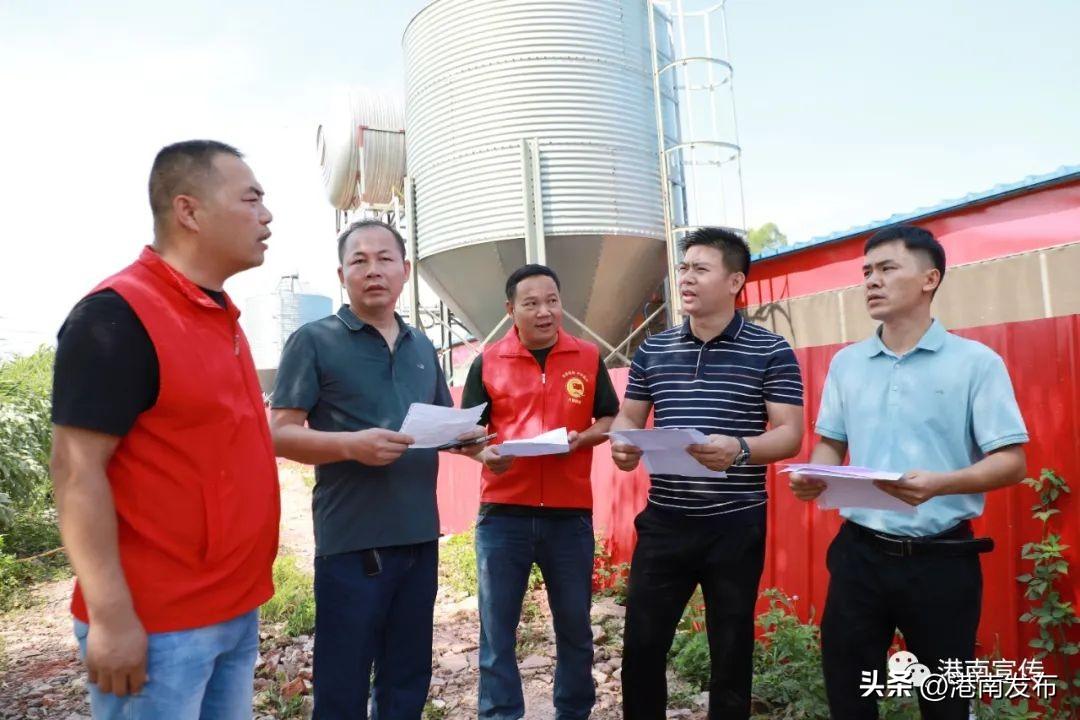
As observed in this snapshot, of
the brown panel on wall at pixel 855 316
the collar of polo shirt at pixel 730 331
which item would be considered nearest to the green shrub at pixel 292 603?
Answer: the collar of polo shirt at pixel 730 331

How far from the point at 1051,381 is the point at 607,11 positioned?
758 centimetres

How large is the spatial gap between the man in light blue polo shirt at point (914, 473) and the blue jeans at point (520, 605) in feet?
3.21

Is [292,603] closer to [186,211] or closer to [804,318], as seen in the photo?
[186,211]

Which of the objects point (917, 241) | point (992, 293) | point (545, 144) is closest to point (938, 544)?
point (917, 241)

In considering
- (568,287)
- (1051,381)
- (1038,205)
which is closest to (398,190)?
(568,287)

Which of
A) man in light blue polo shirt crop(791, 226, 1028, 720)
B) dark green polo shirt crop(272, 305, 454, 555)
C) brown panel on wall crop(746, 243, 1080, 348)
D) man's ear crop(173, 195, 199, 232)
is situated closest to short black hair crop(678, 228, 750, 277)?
man in light blue polo shirt crop(791, 226, 1028, 720)

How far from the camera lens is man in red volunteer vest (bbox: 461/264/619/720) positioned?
9.68 ft

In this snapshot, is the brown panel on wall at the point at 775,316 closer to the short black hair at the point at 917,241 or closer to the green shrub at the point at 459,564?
the green shrub at the point at 459,564

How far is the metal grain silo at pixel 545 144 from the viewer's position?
862cm

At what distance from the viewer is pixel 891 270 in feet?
7.84

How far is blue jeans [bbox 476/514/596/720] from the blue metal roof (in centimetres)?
562

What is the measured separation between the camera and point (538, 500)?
3012mm

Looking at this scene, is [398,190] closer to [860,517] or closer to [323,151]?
[323,151]

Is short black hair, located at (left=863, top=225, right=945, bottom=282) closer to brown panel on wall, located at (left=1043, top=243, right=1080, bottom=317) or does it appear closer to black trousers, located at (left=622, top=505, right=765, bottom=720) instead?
black trousers, located at (left=622, top=505, right=765, bottom=720)
